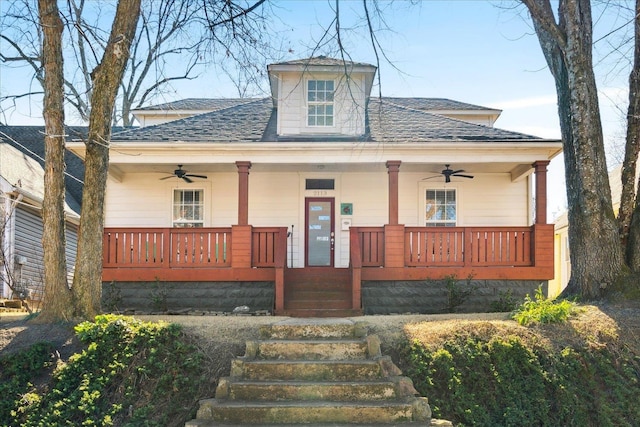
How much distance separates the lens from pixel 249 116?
629 inches

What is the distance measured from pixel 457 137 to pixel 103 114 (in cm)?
731

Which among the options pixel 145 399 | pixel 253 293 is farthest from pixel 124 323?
pixel 253 293

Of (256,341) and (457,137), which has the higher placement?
(457,137)

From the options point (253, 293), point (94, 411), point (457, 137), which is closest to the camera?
point (94, 411)

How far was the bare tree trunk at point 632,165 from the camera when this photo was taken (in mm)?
10648

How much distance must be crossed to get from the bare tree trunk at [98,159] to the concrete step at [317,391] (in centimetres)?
326

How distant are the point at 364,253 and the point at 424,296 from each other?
4.71ft

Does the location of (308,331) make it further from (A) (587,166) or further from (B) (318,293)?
(A) (587,166)

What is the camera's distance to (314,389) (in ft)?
23.1

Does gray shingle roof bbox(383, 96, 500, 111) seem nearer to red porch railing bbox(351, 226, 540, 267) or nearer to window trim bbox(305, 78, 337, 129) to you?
window trim bbox(305, 78, 337, 129)

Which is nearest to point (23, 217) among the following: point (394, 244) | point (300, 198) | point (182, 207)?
point (182, 207)

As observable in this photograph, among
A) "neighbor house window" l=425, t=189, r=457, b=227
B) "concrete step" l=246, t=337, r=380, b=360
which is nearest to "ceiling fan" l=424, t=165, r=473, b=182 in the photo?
"neighbor house window" l=425, t=189, r=457, b=227

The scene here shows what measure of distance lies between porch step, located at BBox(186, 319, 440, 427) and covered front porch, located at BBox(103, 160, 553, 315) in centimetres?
482

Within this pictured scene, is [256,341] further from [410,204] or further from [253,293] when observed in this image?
[410,204]
